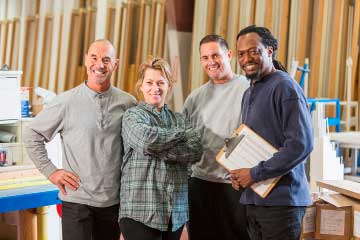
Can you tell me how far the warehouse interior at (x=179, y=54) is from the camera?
9.69ft

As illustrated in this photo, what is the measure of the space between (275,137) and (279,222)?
0.95 feet

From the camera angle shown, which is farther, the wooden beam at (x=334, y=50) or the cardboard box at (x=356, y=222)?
the wooden beam at (x=334, y=50)

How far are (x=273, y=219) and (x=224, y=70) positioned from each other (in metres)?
0.77

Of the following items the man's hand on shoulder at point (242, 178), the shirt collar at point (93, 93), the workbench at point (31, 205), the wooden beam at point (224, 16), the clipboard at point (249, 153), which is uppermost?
the wooden beam at point (224, 16)

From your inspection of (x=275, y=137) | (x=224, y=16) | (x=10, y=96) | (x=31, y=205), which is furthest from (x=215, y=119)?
(x=224, y=16)

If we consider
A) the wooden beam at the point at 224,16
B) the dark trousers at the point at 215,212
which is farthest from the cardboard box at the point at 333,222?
the wooden beam at the point at 224,16

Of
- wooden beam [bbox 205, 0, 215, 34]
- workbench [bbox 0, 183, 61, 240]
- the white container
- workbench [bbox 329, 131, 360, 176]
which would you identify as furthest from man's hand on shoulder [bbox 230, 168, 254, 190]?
wooden beam [bbox 205, 0, 215, 34]

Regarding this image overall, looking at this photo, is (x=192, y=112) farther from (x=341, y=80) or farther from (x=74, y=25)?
(x=74, y=25)

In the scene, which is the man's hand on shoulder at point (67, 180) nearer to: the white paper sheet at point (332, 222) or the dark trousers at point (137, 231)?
the dark trousers at point (137, 231)

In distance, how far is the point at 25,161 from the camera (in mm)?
3055

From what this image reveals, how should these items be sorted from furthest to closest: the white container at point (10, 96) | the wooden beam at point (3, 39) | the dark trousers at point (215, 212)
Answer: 1. the wooden beam at point (3, 39)
2. the white container at point (10, 96)
3. the dark trousers at point (215, 212)

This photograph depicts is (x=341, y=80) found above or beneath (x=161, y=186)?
above

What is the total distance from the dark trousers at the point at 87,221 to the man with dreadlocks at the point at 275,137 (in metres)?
0.62

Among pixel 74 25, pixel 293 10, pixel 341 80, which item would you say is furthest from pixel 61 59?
pixel 341 80
